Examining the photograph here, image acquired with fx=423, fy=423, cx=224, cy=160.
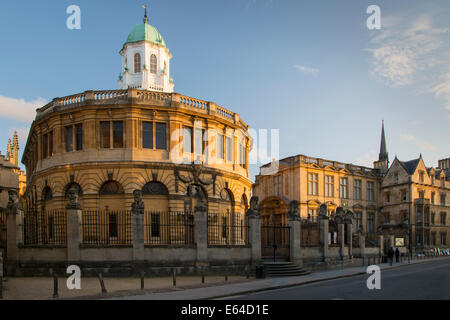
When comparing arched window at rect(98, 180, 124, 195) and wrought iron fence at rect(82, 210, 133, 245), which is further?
arched window at rect(98, 180, 124, 195)

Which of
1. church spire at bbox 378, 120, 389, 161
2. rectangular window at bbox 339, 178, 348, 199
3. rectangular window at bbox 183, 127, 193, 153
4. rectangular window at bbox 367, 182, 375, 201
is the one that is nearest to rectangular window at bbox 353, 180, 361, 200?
rectangular window at bbox 339, 178, 348, 199

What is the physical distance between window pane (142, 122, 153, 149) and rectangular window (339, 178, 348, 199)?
32.7 m

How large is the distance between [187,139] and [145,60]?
3008cm

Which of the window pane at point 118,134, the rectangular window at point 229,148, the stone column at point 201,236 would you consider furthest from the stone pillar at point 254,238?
the window pane at point 118,134

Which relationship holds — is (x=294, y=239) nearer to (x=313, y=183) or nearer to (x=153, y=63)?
(x=313, y=183)

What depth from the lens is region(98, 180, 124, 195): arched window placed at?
32.4 metres

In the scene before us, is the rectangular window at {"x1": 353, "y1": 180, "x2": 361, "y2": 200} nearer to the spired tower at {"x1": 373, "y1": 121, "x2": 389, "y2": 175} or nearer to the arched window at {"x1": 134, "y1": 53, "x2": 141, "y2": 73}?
the spired tower at {"x1": 373, "y1": 121, "x2": 389, "y2": 175}

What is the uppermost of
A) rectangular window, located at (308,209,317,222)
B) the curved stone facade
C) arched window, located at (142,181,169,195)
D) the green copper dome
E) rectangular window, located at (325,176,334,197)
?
the green copper dome

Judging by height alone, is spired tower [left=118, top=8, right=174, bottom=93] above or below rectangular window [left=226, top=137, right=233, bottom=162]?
above

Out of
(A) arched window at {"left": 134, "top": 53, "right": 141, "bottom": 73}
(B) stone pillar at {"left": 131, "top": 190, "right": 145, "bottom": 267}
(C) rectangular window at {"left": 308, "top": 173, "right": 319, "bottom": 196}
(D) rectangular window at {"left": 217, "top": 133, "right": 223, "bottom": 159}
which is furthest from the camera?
(A) arched window at {"left": 134, "top": 53, "right": 141, "bottom": 73}

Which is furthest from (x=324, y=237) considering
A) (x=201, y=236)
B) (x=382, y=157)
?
(x=382, y=157)

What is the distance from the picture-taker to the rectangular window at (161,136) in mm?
33938

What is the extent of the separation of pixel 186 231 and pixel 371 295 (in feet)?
59.4

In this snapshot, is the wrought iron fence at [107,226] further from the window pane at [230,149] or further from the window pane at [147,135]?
the window pane at [230,149]
